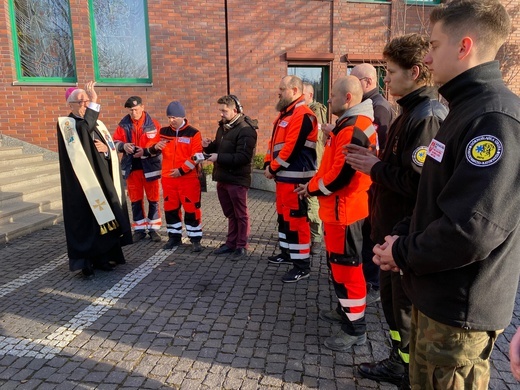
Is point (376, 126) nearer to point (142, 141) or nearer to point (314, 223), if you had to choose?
point (314, 223)

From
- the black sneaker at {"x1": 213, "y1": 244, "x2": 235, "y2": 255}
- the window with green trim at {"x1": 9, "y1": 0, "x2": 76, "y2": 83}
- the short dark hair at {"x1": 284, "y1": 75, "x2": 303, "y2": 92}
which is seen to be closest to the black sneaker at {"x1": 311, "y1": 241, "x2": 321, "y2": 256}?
the black sneaker at {"x1": 213, "y1": 244, "x2": 235, "y2": 255}

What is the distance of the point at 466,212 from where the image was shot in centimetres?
143

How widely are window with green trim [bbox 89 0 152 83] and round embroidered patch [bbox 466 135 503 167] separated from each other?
10051 mm

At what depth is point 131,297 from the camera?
4137 mm

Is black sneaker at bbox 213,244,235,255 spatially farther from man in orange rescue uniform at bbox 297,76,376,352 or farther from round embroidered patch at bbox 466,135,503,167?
round embroidered patch at bbox 466,135,503,167

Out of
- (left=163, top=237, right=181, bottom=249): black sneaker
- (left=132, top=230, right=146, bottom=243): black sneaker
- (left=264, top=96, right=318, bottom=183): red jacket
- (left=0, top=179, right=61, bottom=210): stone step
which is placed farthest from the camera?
Answer: (left=0, top=179, right=61, bottom=210): stone step

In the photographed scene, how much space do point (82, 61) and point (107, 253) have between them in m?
7.07

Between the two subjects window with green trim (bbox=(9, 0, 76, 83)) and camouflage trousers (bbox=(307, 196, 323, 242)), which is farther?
window with green trim (bbox=(9, 0, 76, 83))

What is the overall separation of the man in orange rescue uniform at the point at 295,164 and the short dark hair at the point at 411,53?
1932mm

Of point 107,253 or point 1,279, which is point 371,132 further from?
point 1,279

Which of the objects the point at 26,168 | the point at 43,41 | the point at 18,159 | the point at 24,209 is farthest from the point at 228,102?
the point at 43,41

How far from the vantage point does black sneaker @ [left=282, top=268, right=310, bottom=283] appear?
448cm

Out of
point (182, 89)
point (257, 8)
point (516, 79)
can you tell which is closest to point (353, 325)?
point (182, 89)

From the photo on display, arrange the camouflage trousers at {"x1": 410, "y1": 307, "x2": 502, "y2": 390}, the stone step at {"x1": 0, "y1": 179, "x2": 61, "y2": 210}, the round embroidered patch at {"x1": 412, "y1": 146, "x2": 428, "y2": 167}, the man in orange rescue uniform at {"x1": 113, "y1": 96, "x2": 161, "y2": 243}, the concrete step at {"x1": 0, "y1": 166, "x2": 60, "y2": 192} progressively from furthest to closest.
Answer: the concrete step at {"x1": 0, "y1": 166, "x2": 60, "y2": 192} < the stone step at {"x1": 0, "y1": 179, "x2": 61, "y2": 210} < the man in orange rescue uniform at {"x1": 113, "y1": 96, "x2": 161, "y2": 243} < the round embroidered patch at {"x1": 412, "y1": 146, "x2": 428, "y2": 167} < the camouflage trousers at {"x1": 410, "y1": 307, "x2": 502, "y2": 390}
